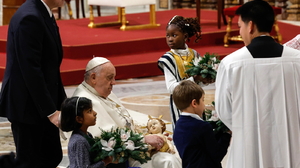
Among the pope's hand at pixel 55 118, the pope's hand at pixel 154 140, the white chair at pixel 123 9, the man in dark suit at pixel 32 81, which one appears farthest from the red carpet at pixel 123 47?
the pope's hand at pixel 55 118

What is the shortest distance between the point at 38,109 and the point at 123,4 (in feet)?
22.4

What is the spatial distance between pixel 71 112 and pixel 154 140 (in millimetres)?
781

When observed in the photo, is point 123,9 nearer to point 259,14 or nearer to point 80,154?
point 80,154

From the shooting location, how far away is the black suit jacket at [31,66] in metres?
3.23

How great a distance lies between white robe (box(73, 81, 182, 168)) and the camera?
12.4 ft

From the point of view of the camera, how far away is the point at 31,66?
3209mm

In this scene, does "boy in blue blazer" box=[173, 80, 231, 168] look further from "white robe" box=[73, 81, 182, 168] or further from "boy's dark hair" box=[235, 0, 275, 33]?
"boy's dark hair" box=[235, 0, 275, 33]

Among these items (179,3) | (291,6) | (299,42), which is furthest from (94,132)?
(179,3)

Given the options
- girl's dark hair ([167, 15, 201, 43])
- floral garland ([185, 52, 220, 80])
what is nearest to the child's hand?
floral garland ([185, 52, 220, 80])

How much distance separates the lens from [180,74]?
436 cm

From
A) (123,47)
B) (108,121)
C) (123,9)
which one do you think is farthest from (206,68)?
(123,9)

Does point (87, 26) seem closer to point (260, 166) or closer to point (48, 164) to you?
point (48, 164)

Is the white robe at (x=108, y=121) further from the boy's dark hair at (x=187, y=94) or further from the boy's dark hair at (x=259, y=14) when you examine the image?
the boy's dark hair at (x=259, y=14)

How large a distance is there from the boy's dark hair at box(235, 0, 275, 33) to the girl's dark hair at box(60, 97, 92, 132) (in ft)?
3.39
